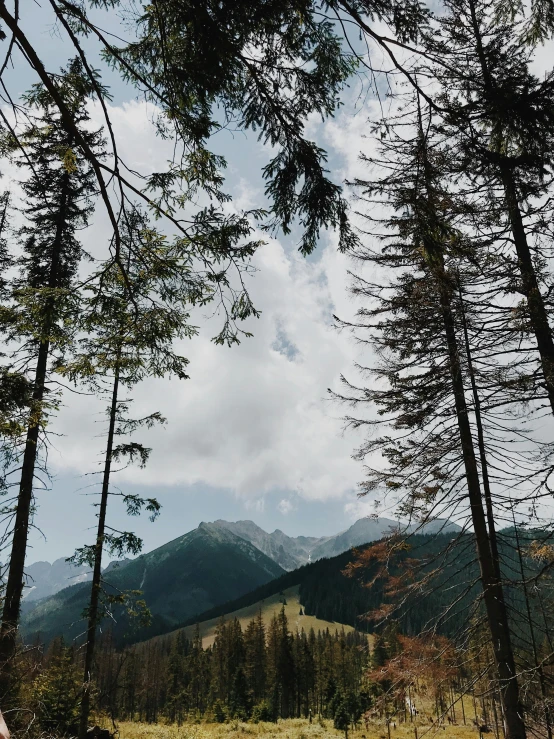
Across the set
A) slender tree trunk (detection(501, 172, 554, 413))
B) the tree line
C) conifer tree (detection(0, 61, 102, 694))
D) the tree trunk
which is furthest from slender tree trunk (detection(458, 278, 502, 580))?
the tree line

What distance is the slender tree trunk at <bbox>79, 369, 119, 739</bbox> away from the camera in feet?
34.2

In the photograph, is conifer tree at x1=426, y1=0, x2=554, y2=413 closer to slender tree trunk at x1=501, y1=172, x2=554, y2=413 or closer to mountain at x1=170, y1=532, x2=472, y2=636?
slender tree trunk at x1=501, y1=172, x2=554, y2=413

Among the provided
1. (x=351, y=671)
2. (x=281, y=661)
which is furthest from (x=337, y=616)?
(x=281, y=661)

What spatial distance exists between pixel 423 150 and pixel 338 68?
1.34m

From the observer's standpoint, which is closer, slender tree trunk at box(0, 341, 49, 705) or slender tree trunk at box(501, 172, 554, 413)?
slender tree trunk at box(501, 172, 554, 413)

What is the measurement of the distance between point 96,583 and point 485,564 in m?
9.76

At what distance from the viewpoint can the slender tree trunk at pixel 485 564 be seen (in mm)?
6844

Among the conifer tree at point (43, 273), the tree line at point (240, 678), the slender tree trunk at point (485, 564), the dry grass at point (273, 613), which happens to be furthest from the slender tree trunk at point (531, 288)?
the dry grass at point (273, 613)

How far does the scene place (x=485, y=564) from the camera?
7.93 metres

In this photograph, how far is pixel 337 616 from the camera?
443 feet

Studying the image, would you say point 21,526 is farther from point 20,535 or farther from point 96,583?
point 96,583

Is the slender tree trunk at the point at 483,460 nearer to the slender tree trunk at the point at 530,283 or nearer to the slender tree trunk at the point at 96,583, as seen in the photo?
the slender tree trunk at the point at 530,283

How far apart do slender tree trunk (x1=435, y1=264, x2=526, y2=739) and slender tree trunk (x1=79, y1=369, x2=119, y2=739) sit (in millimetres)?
8928

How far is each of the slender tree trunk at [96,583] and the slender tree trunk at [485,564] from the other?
8.93 m
